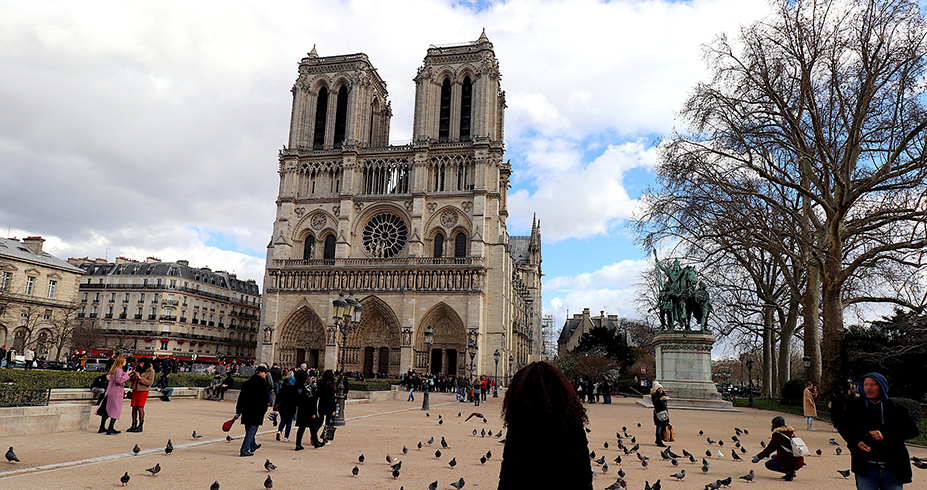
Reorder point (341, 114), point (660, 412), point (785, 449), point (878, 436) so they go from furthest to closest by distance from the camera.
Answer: point (341, 114), point (660, 412), point (785, 449), point (878, 436)

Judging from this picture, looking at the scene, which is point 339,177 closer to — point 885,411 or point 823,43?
point 823,43

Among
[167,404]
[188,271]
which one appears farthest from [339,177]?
[167,404]

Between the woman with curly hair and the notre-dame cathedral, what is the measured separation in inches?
1469

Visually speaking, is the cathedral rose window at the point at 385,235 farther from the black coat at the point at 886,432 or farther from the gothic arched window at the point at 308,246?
the black coat at the point at 886,432

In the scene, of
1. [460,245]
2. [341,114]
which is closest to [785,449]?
[460,245]

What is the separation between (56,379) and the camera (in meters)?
15.3

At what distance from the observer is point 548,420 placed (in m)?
2.70

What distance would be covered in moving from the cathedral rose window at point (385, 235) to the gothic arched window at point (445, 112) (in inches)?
276

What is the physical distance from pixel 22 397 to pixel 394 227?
3557 centimetres

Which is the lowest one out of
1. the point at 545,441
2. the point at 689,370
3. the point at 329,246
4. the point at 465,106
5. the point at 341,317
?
the point at 545,441

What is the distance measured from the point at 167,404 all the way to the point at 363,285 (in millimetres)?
26320

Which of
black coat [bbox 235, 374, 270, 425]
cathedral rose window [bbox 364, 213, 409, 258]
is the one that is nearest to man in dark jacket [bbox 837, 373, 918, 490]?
black coat [bbox 235, 374, 270, 425]

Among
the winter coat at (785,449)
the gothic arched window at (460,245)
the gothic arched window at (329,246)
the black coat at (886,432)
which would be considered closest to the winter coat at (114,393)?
the winter coat at (785,449)

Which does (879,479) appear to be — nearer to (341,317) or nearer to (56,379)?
(341,317)
